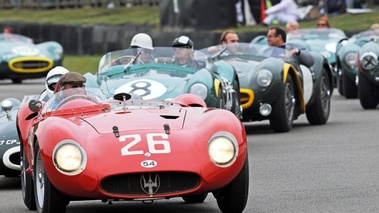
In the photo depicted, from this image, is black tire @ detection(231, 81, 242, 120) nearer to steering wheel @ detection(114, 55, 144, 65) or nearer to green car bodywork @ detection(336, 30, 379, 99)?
steering wheel @ detection(114, 55, 144, 65)

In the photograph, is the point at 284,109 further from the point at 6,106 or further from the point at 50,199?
the point at 50,199

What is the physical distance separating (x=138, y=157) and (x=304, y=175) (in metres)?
3.14

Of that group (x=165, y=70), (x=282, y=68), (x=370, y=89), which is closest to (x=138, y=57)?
(x=165, y=70)

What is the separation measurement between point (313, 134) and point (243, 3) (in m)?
17.3

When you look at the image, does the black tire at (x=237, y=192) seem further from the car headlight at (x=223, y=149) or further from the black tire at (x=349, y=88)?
the black tire at (x=349, y=88)

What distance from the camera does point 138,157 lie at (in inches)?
284

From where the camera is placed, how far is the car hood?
760 cm

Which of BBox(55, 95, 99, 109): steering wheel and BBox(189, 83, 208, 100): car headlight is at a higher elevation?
BBox(55, 95, 99, 109): steering wheel

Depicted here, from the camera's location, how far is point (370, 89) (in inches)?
693

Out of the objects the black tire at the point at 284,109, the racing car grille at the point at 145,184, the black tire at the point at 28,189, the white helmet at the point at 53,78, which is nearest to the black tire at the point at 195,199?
the black tire at the point at 28,189

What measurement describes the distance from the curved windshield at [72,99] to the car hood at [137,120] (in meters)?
0.43

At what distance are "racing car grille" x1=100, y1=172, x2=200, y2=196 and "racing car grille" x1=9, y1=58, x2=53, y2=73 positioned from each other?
1914 centimetres

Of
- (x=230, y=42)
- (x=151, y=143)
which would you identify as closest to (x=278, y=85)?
(x=230, y=42)

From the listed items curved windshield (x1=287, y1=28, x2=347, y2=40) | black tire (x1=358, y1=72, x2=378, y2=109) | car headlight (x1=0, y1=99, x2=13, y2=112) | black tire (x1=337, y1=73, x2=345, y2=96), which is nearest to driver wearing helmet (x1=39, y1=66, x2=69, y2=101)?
car headlight (x1=0, y1=99, x2=13, y2=112)
